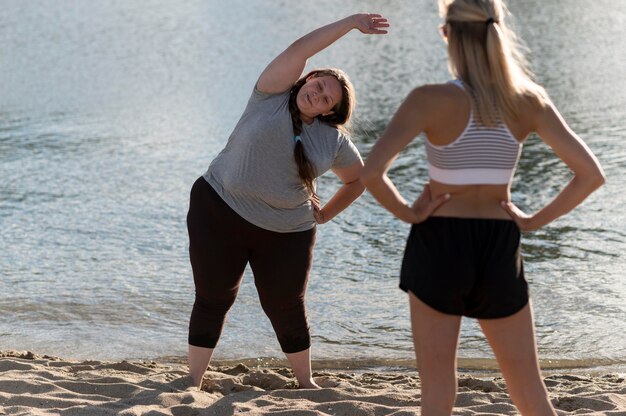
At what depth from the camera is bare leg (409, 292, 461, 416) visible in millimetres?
3631

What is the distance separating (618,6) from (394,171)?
17118mm

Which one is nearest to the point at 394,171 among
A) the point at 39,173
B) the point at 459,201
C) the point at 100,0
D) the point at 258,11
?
the point at 39,173

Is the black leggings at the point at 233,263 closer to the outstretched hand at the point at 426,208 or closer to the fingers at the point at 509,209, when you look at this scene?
the outstretched hand at the point at 426,208

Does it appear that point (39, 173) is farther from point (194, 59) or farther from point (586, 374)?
point (194, 59)

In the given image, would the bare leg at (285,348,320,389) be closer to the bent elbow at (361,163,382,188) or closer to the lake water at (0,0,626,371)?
the lake water at (0,0,626,371)

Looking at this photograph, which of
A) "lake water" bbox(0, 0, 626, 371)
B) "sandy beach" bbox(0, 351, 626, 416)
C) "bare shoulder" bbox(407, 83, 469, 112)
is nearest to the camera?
"bare shoulder" bbox(407, 83, 469, 112)

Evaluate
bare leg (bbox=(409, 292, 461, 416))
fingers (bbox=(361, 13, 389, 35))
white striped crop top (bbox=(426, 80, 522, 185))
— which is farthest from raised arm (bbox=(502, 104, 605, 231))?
fingers (bbox=(361, 13, 389, 35))

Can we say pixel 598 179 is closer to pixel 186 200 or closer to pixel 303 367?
pixel 303 367

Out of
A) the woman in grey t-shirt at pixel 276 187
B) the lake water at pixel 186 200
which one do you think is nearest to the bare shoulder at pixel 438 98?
the woman in grey t-shirt at pixel 276 187

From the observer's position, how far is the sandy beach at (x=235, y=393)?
5.10 m

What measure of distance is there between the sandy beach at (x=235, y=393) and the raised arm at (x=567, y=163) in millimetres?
1586

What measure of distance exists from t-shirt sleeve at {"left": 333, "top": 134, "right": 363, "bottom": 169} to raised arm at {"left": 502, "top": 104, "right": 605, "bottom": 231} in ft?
4.86

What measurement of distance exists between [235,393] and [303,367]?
1.28 feet

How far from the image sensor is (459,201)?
11.9ft
